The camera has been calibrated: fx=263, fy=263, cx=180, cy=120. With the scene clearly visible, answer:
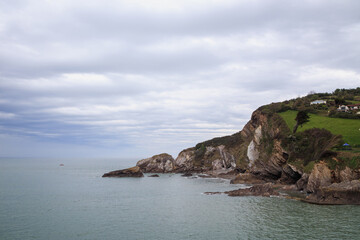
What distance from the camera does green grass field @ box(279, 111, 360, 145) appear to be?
56.9 meters

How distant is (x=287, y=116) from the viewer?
77562mm

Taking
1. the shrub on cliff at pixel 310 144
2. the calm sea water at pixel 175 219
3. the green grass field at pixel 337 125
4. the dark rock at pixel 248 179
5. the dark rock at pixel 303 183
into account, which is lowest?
the calm sea water at pixel 175 219

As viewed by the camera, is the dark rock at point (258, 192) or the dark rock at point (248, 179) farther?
the dark rock at point (248, 179)

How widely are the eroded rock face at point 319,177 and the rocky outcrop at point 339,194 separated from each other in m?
4.05

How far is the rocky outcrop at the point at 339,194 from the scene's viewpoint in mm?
41188

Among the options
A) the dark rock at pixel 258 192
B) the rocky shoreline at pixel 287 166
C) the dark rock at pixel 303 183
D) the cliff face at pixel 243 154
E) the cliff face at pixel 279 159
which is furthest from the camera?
the cliff face at pixel 243 154

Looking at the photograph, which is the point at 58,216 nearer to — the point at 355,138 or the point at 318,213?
the point at 318,213

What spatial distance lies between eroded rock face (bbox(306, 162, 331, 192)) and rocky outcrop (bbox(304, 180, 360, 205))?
4049 mm

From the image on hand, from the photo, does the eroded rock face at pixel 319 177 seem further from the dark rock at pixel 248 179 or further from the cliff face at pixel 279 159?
the dark rock at pixel 248 179

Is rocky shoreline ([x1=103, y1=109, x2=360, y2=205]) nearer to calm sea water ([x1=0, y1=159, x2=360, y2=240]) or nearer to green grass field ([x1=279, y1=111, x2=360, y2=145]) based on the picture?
green grass field ([x1=279, y1=111, x2=360, y2=145])

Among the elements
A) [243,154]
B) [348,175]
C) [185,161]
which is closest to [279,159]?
[348,175]

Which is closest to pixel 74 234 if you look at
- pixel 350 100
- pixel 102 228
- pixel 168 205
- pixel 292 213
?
pixel 102 228

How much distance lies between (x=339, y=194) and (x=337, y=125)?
89.2 ft

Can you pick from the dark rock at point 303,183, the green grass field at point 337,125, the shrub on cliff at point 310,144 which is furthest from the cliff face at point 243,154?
the dark rock at point 303,183
